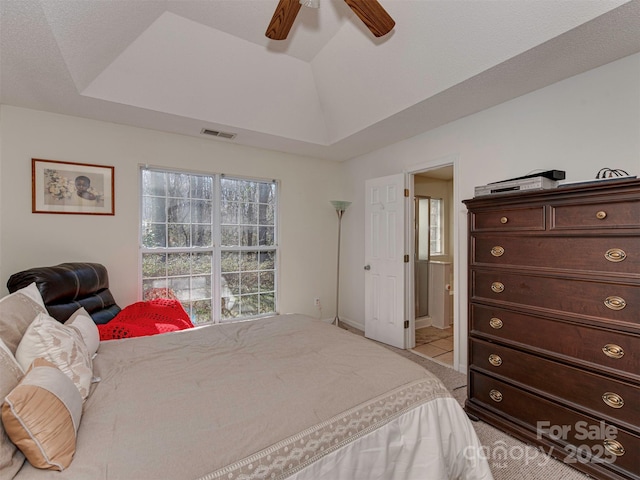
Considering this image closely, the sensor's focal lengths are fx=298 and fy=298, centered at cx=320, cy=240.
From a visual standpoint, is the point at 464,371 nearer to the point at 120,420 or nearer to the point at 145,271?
the point at 120,420

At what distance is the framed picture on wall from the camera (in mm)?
2777

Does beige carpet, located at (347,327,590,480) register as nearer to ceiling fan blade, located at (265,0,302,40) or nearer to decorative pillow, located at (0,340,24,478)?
decorative pillow, located at (0,340,24,478)

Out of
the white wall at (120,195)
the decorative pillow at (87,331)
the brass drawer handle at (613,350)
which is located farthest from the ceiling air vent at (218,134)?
the brass drawer handle at (613,350)

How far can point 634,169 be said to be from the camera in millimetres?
1921

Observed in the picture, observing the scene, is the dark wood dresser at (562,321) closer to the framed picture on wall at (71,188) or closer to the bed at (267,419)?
the bed at (267,419)

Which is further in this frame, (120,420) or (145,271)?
(145,271)

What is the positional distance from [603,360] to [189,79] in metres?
3.64

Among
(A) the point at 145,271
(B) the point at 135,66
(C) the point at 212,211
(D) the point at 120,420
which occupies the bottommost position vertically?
(D) the point at 120,420

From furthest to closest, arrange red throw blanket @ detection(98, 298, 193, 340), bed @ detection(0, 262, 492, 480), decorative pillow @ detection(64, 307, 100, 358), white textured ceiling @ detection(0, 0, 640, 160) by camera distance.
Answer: red throw blanket @ detection(98, 298, 193, 340) < white textured ceiling @ detection(0, 0, 640, 160) < decorative pillow @ detection(64, 307, 100, 358) < bed @ detection(0, 262, 492, 480)

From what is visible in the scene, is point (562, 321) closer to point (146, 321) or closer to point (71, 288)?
point (146, 321)

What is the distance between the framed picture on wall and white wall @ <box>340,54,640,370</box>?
3.27 metres

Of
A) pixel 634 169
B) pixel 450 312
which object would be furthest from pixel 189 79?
pixel 450 312

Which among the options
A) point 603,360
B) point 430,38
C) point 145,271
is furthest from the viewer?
point 145,271

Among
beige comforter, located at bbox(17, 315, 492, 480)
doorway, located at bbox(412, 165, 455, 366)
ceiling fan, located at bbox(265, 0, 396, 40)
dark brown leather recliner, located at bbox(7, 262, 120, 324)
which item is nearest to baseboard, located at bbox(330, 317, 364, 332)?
doorway, located at bbox(412, 165, 455, 366)
